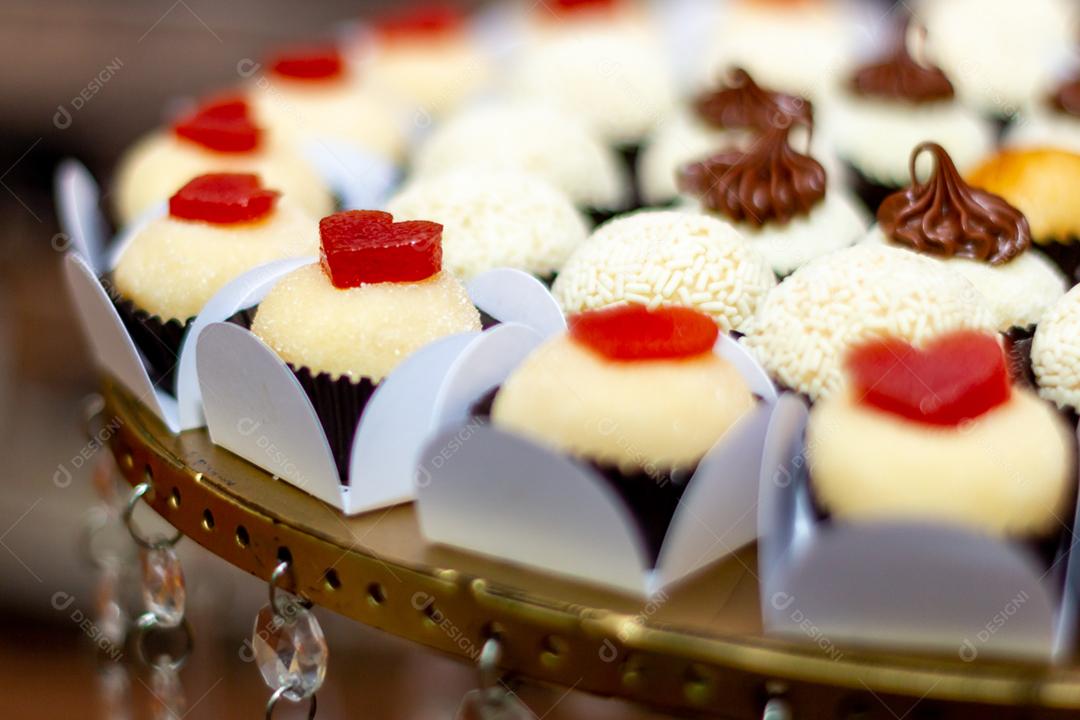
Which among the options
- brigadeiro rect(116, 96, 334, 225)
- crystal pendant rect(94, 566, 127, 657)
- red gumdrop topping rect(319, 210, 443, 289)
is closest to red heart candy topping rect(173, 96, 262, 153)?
brigadeiro rect(116, 96, 334, 225)

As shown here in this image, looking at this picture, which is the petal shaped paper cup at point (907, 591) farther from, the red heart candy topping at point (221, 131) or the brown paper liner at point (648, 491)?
the red heart candy topping at point (221, 131)

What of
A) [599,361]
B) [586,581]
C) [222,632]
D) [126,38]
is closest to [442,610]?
[586,581]

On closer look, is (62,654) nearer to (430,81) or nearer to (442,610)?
(430,81)

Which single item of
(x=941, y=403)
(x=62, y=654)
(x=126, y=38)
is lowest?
(x=62, y=654)

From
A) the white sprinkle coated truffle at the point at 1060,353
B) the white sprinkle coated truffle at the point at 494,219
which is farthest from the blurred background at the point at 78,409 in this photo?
the white sprinkle coated truffle at the point at 1060,353

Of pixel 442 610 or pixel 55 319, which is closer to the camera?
pixel 442 610

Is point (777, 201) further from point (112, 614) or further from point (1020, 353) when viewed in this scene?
point (112, 614)

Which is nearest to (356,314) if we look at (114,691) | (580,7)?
(114,691)
